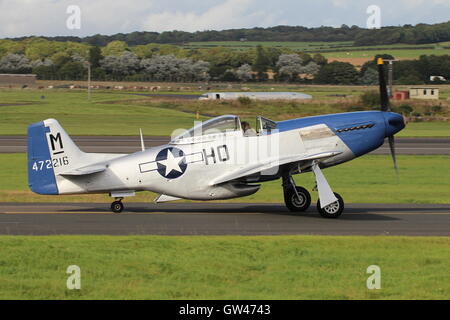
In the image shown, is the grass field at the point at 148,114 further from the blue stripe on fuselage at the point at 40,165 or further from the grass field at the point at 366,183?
the blue stripe on fuselage at the point at 40,165

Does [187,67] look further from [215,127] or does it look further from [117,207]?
[215,127]

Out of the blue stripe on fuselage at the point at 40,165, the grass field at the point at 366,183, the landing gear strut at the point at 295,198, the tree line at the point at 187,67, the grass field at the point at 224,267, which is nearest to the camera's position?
the grass field at the point at 224,267

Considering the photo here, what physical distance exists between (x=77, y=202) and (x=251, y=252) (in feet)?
32.4

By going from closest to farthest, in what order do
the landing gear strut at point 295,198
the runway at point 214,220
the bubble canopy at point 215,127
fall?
1. the runway at point 214,220
2. the bubble canopy at point 215,127
3. the landing gear strut at point 295,198

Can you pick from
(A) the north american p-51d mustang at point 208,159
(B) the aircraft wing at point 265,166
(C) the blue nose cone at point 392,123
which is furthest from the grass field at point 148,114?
(B) the aircraft wing at point 265,166

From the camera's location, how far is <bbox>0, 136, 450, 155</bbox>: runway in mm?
40525

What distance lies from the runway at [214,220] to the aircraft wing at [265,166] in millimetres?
970

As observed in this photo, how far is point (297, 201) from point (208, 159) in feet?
8.81

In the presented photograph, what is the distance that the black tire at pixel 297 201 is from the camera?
20.6m

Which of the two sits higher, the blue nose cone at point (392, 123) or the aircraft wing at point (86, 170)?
the blue nose cone at point (392, 123)

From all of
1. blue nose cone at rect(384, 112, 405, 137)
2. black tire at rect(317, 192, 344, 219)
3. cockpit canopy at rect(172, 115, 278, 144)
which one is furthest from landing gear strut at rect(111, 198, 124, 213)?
blue nose cone at rect(384, 112, 405, 137)

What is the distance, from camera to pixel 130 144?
147ft

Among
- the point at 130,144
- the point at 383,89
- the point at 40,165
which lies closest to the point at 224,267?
the point at 40,165
